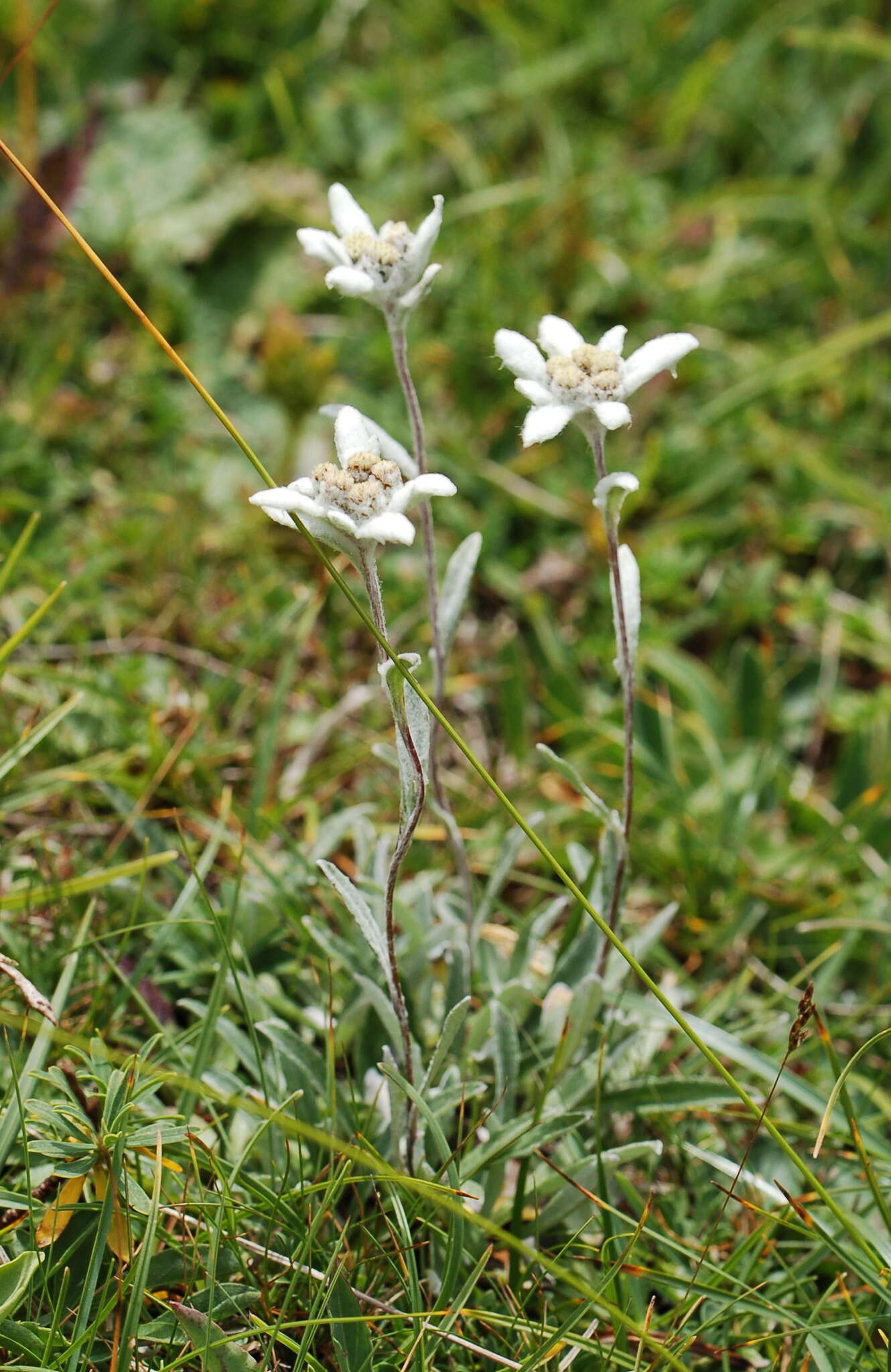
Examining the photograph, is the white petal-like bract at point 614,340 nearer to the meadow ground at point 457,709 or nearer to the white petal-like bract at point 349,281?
the white petal-like bract at point 349,281

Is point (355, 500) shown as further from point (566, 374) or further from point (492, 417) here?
point (492, 417)

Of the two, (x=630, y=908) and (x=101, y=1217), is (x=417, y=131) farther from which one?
(x=101, y=1217)

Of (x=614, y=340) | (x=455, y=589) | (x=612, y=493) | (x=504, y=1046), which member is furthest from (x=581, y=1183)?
(x=614, y=340)

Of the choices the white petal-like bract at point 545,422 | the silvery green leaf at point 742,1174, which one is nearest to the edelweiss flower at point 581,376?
the white petal-like bract at point 545,422

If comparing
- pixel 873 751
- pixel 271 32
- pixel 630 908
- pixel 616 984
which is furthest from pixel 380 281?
pixel 271 32

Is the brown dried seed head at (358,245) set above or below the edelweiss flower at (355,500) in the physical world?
above
